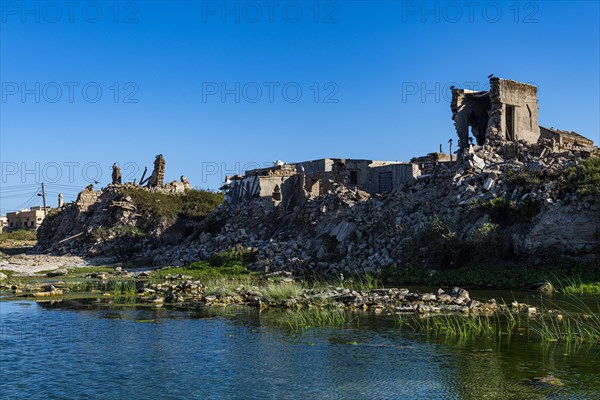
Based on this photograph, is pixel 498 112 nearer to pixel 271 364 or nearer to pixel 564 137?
pixel 564 137

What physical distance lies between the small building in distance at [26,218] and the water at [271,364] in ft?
275

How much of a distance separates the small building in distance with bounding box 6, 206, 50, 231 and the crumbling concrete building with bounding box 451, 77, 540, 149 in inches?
2875

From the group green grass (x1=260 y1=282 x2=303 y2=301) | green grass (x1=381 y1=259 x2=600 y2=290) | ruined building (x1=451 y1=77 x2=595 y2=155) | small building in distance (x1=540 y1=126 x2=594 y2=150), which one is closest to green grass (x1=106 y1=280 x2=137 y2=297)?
green grass (x1=260 y1=282 x2=303 y2=301)

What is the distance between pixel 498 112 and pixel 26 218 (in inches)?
3173

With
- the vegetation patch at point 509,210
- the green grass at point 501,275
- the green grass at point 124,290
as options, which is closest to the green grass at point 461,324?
the green grass at point 501,275

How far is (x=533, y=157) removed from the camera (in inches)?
1096

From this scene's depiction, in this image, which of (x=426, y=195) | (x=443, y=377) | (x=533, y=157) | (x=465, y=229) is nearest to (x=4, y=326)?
(x=443, y=377)

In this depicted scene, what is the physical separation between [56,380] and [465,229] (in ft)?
59.2

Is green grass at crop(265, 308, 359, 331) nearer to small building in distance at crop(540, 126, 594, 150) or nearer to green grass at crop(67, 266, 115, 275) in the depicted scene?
green grass at crop(67, 266, 115, 275)

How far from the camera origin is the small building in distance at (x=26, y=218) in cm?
9112

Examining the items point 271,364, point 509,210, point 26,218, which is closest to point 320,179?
point 509,210

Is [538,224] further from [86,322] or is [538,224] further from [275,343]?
[86,322]

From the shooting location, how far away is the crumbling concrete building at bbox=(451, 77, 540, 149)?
33281 millimetres

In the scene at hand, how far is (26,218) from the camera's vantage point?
93.2m
